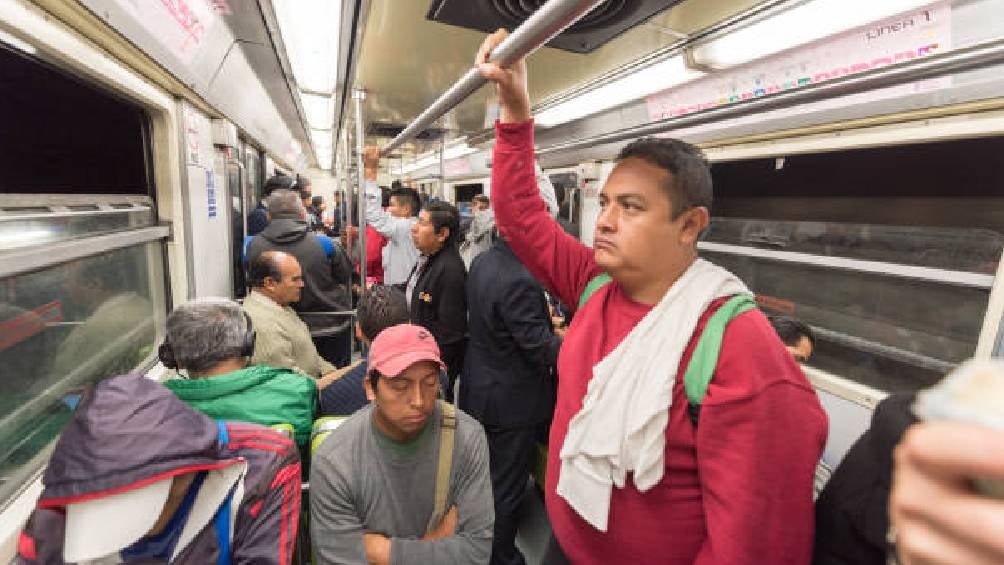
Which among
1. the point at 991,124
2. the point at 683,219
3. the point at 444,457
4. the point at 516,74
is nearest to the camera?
the point at 683,219

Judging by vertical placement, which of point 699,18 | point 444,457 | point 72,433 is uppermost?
point 699,18

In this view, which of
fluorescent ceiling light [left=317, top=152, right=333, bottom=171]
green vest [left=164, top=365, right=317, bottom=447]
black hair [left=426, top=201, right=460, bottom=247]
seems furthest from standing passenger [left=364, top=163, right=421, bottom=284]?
fluorescent ceiling light [left=317, top=152, right=333, bottom=171]

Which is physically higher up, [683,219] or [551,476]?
[683,219]

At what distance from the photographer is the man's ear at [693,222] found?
45.4 inches

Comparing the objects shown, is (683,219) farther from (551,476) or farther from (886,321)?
(886,321)

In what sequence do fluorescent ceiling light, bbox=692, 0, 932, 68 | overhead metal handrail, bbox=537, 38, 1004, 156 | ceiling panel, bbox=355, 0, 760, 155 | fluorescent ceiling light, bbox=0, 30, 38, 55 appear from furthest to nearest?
ceiling panel, bbox=355, 0, 760, 155 → fluorescent ceiling light, bbox=692, 0, 932, 68 → fluorescent ceiling light, bbox=0, 30, 38, 55 → overhead metal handrail, bbox=537, 38, 1004, 156

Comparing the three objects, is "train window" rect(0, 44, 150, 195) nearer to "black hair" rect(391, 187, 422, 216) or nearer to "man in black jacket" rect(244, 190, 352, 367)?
"man in black jacket" rect(244, 190, 352, 367)

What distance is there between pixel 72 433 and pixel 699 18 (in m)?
2.64

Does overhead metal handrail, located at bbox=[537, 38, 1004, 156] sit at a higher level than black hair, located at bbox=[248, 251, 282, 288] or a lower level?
higher

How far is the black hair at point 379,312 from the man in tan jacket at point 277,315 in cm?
34

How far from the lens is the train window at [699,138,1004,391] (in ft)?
6.79

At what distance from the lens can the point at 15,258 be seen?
1.34 metres

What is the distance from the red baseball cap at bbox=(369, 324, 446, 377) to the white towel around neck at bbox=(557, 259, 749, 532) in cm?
58

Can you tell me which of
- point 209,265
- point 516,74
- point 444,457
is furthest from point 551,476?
point 209,265
